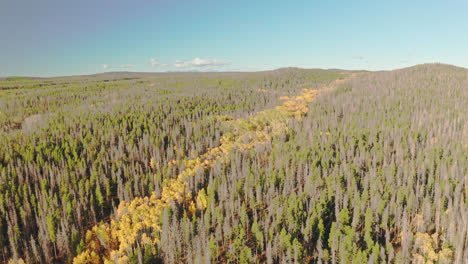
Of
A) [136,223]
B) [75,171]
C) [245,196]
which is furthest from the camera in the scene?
[75,171]

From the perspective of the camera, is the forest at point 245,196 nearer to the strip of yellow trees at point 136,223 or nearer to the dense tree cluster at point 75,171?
the strip of yellow trees at point 136,223

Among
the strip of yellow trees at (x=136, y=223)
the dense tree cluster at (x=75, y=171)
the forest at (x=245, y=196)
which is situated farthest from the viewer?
the dense tree cluster at (x=75, y=171)

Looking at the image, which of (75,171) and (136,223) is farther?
(75,171)

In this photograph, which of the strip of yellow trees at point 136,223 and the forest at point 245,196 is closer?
the forest at point 245,196

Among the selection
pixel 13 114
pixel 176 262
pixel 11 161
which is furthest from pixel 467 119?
pixel 13 114

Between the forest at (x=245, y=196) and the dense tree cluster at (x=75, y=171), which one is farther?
the dense tree cluster at (x=75, y=171)

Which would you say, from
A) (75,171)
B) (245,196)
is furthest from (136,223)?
(75,171)

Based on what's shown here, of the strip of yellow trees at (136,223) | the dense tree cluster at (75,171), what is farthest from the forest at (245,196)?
the dense tree cluster at (75,171)

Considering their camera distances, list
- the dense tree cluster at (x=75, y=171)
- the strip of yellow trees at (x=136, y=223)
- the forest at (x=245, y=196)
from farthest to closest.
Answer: the dense tree cluster at (x=75, y=171)
the strip of yellow trees at (x=136, y=223)
the forest at (x=245, y=196)

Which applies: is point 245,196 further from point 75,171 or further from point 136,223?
point 75,171

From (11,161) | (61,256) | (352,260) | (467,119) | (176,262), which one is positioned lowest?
(61,256)

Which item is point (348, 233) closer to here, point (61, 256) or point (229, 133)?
point (61, 256)
